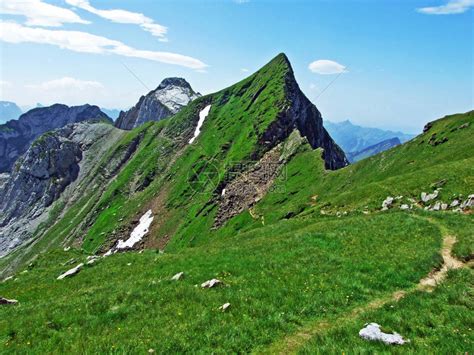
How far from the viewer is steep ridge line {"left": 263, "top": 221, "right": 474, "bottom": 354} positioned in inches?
534

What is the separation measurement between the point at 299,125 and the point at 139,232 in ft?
265

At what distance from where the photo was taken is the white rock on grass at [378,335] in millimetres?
12133

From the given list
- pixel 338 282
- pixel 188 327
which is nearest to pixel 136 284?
pixel 188 327

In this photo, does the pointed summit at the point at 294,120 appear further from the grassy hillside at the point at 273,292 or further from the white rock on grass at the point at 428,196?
the grassy hillside at the point at 273,292

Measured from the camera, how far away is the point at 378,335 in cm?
1259

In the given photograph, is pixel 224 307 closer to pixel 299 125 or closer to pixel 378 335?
pixel 378 335

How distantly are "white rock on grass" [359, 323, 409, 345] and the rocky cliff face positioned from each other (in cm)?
12593

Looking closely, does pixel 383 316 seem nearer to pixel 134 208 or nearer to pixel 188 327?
pixel 188 327

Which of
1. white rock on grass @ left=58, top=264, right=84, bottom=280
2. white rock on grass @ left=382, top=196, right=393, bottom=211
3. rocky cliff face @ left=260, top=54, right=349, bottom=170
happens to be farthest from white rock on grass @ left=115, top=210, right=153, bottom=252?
white rock on grass @ left=58, top=264, right=84, bottom=280

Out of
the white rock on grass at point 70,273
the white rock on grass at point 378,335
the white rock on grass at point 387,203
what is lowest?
the white rock on grass at point 387,203

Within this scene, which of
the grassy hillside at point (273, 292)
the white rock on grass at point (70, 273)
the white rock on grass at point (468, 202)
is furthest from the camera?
the white rock on grass at point (468, 202)

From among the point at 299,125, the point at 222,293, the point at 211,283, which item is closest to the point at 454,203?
the point at 211,283

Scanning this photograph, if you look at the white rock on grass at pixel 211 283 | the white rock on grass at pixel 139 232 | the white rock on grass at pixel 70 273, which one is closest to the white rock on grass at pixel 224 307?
the white rock on grass at pixel 211 283

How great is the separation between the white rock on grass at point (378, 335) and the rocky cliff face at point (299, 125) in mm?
125926
